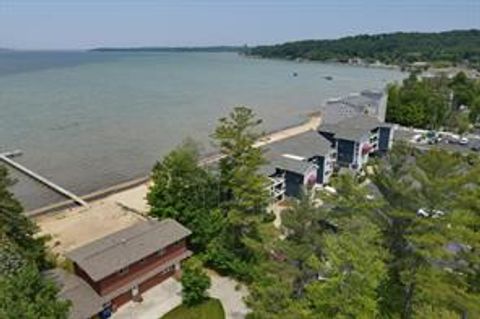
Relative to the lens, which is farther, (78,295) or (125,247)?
(125,247)

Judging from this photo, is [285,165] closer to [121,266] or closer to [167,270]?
[167,270]

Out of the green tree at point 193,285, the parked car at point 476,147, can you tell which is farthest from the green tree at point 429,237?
the parked car at point 476,147

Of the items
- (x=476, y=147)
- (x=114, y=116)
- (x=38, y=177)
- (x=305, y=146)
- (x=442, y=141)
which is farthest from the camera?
(x=114, y=116)

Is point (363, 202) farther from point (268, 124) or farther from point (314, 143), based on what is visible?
point (268, 124)

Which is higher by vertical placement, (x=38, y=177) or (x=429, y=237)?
(x=429, y=237)

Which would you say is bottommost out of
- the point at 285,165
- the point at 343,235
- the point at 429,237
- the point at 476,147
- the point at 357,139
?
the point at 476,147

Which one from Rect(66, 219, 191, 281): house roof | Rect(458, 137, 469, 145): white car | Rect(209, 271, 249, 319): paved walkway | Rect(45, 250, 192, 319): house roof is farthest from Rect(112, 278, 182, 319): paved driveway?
Rect(458, 137, 469, 145): white car

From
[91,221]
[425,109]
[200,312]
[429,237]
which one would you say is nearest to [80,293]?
[200,312]

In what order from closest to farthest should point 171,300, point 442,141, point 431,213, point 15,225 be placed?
point 431,213 → point 15,225 → point 171,300 → point 442,141
